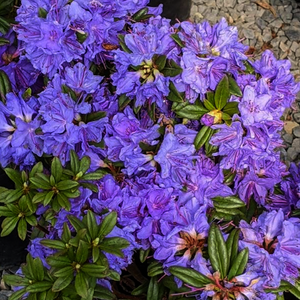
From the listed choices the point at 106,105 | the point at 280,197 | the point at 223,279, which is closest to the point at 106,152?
the point at 106,105

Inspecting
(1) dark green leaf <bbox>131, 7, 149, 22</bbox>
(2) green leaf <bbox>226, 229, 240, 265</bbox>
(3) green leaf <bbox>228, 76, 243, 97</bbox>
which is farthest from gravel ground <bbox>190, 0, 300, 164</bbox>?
(2) green leaf <bbox>226, 229, 240, 265</bbox>

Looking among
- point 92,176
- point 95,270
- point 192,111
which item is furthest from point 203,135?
point 95,270

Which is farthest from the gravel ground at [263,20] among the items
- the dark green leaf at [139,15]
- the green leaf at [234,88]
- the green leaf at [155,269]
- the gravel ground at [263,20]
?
the green leaf at [155,269]

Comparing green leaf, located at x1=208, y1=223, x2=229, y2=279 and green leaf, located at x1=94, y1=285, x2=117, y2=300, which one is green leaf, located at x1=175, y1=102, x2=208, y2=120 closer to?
green leaf, located at x1=208, y1=223, x2=229, y2=279

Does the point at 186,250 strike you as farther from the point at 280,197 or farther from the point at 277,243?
the point at 280,197

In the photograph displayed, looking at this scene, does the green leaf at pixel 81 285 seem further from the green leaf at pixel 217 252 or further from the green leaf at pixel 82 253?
the green leaf at pixel 217 252
